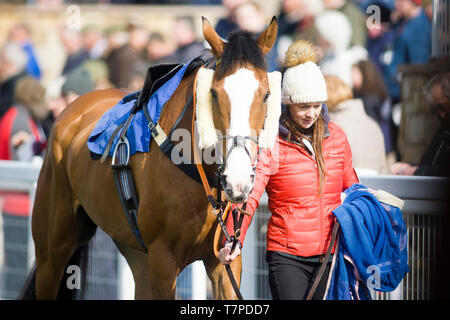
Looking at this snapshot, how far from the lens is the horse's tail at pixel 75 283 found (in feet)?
16.4

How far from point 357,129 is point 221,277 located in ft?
6.14

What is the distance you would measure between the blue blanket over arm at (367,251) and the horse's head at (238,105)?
0.68 meters

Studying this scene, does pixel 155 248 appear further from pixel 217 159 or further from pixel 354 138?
pixel 354 138

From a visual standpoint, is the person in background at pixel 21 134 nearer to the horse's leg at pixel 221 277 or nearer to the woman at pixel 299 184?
the horse's leg at pixel 221 277

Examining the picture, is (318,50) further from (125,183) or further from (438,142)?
(125,183)

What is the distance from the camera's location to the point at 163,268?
372cm

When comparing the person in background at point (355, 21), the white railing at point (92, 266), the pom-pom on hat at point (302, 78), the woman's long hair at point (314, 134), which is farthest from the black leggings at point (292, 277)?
the person in background at point (355, 21)

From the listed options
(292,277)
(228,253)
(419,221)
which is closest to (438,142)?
(419,221)

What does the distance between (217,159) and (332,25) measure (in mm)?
3375

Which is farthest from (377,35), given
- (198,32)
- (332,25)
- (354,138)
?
(198,32)

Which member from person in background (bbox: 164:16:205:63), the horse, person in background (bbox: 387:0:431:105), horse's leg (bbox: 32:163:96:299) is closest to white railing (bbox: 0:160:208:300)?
horse's leg (bbox: 32:163:96:299)

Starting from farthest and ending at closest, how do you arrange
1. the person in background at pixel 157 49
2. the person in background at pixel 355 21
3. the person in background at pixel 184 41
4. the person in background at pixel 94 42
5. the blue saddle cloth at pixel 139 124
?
the person in background at pixel 94 42 < the person in background at pixel 157 49 < the person in background at pixel 184 41 < the person in background at pixel 355 21 < the blue saddle cloth at pixel 139 124

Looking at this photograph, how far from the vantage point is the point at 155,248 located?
377cm
